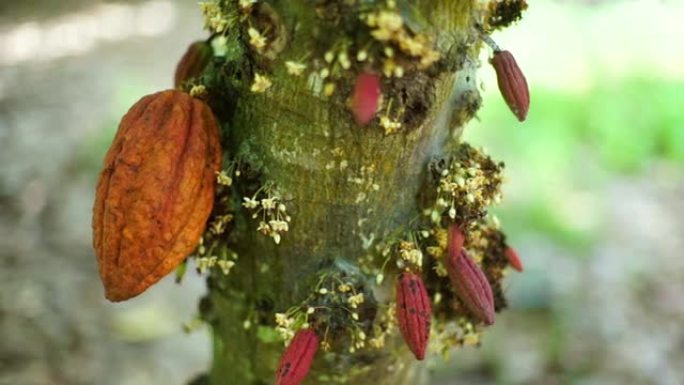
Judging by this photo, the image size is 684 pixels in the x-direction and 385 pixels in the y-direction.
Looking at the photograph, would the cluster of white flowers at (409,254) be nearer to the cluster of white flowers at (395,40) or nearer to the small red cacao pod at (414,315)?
the small red cacao pod at (414,315)

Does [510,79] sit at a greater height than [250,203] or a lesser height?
greater

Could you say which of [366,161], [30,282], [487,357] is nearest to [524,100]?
[366,161]

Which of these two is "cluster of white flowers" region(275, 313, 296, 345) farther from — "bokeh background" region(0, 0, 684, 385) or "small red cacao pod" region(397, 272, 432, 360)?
"bokeh background" region(0, 0, 684, 385)

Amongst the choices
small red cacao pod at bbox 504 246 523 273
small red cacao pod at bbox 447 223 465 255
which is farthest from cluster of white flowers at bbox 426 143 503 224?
small red cacao pod at bbox 504 246 523 273

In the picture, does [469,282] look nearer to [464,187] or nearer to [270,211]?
[464,187]

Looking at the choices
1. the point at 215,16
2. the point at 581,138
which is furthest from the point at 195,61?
the point at 581,138

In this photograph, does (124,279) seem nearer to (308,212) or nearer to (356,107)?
(308,212)

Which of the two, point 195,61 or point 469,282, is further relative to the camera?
point 195,61
